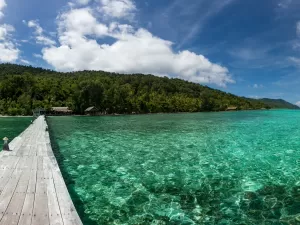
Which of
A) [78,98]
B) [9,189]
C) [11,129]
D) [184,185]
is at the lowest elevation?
[11,129]

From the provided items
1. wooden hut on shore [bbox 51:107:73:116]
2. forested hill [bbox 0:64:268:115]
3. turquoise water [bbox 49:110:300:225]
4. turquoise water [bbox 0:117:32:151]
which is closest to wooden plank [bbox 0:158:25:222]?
turquoise water [bbox 49:110:300:225]

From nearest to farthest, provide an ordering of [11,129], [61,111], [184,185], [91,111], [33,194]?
1. [33,194]
2. [184,185]
3. [11,129]
4. [61,111]
5. [91,111]

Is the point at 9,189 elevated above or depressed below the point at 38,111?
below

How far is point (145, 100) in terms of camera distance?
9981 cm

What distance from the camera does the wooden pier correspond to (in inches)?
183

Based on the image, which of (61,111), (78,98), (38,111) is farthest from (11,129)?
(78,98)

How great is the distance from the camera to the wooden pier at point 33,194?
183 inches

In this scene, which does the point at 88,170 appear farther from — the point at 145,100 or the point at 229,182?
the point at 145,100

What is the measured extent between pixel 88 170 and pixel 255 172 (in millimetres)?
7305

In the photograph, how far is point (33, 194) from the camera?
5.86 meters

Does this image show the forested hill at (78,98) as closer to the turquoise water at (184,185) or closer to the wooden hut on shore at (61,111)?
the wooden hut on shore at (61,111)

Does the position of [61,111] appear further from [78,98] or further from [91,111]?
[91,111]

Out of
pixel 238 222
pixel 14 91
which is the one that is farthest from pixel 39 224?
pixel 14 91

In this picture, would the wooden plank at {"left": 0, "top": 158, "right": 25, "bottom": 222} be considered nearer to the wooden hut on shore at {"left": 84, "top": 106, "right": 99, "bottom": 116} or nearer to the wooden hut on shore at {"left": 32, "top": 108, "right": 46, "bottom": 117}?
the wooden hut on shore at {"left": 32, "top": 108, "right": 46, "bottom": 117}
